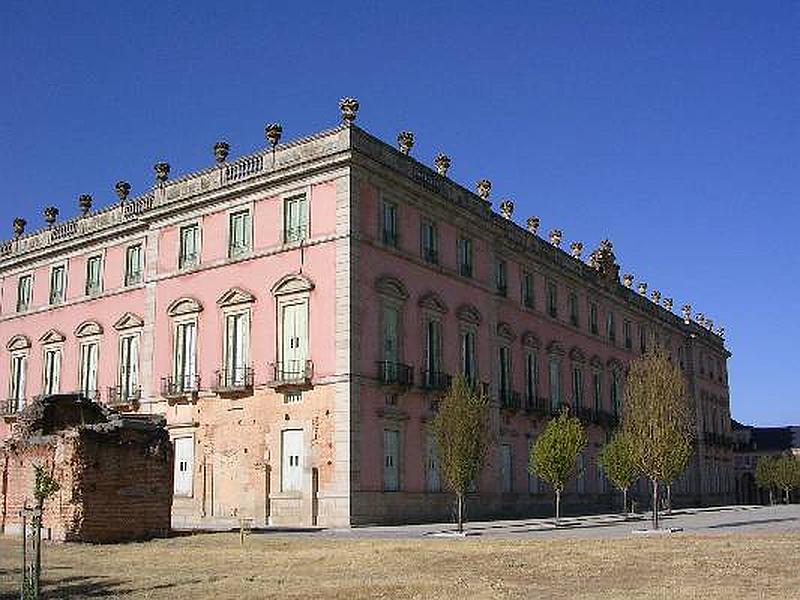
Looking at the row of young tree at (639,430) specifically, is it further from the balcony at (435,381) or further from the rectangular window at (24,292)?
the rectangular window at (24,292)

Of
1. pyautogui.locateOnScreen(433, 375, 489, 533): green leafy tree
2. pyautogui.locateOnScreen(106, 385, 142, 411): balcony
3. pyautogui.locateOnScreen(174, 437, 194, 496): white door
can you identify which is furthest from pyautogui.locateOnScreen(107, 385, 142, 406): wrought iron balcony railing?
pyautogui.locateOnScreen(433, 375, 489, 533): green leafy tree

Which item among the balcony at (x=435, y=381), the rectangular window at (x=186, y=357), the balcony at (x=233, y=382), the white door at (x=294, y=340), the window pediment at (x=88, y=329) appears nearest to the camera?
the white door at (x=294, y=340)

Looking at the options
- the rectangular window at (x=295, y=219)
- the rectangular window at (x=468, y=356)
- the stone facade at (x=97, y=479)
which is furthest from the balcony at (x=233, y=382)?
the rectangular window at (x=468, y=356)

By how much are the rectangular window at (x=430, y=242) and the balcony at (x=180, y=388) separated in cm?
972

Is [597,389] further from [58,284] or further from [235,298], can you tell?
[58,284]

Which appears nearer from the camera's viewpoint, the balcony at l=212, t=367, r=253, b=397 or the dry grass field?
the dry grass field

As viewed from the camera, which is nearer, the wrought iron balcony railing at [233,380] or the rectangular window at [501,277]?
the wrought iron balcony railing at [233,380]

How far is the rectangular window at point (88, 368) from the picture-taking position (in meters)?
40.4

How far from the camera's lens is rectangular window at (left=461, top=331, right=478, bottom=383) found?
3741cm

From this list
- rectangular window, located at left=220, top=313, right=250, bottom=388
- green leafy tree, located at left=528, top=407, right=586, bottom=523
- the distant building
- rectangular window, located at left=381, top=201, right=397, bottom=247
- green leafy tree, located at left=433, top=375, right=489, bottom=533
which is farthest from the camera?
the distant building

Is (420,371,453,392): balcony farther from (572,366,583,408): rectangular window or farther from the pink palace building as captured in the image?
(572,366,583,408): rectangular window

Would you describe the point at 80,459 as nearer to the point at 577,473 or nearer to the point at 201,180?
the point at 201,180

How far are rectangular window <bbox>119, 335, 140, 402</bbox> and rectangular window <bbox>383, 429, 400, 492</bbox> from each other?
1174 cm

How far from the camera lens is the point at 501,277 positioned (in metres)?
41.9
